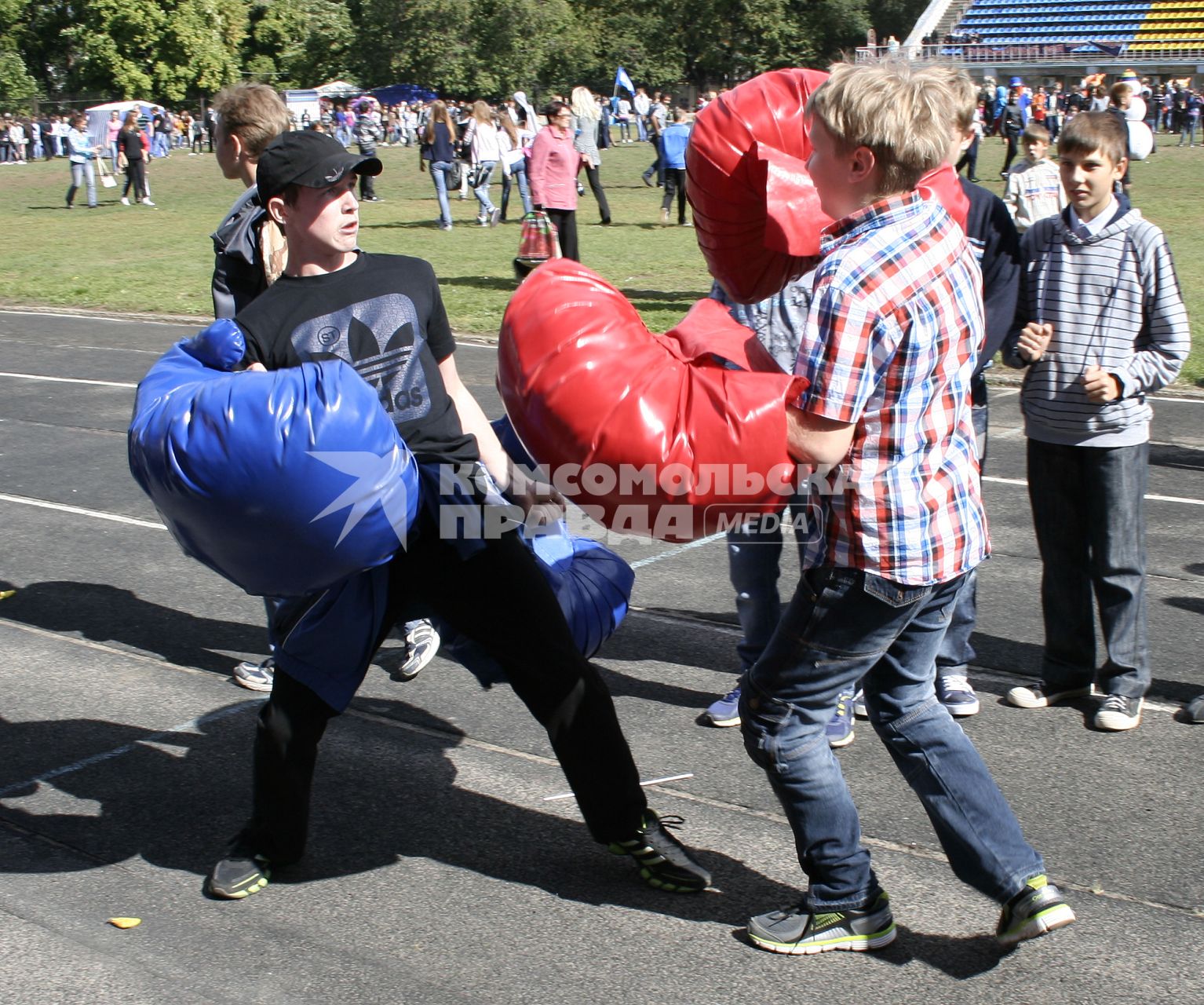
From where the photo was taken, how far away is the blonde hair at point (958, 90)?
2570 mm

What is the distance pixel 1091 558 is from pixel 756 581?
113cm

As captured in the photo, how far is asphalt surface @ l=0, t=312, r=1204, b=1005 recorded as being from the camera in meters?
3.06

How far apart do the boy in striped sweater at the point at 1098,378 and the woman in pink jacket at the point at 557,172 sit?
34.2 ft

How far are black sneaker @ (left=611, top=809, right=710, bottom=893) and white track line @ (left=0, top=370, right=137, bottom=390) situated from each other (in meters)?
8.36

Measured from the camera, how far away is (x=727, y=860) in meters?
3.57

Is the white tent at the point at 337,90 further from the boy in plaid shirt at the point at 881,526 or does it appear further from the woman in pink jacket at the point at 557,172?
the boy in plaid shirt at the point at 881,526

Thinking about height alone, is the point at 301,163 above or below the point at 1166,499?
above

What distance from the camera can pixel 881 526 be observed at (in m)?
2.72

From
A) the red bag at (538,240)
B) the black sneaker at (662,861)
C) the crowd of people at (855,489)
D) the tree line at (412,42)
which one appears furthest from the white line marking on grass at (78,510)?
the tree line at (412,42)

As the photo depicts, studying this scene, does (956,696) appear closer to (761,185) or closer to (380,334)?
(761,185)

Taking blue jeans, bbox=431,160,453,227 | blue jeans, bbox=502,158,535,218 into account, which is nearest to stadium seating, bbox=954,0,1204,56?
blue jeans, bbox=502,158,535,218

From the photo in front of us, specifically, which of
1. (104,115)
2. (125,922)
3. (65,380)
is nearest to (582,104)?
(65,380)

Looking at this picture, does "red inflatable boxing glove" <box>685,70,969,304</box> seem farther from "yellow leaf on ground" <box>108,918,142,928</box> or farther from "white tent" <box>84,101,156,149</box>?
"white tent" <box>84,101,156,149</box>

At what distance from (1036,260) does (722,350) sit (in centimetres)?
203
